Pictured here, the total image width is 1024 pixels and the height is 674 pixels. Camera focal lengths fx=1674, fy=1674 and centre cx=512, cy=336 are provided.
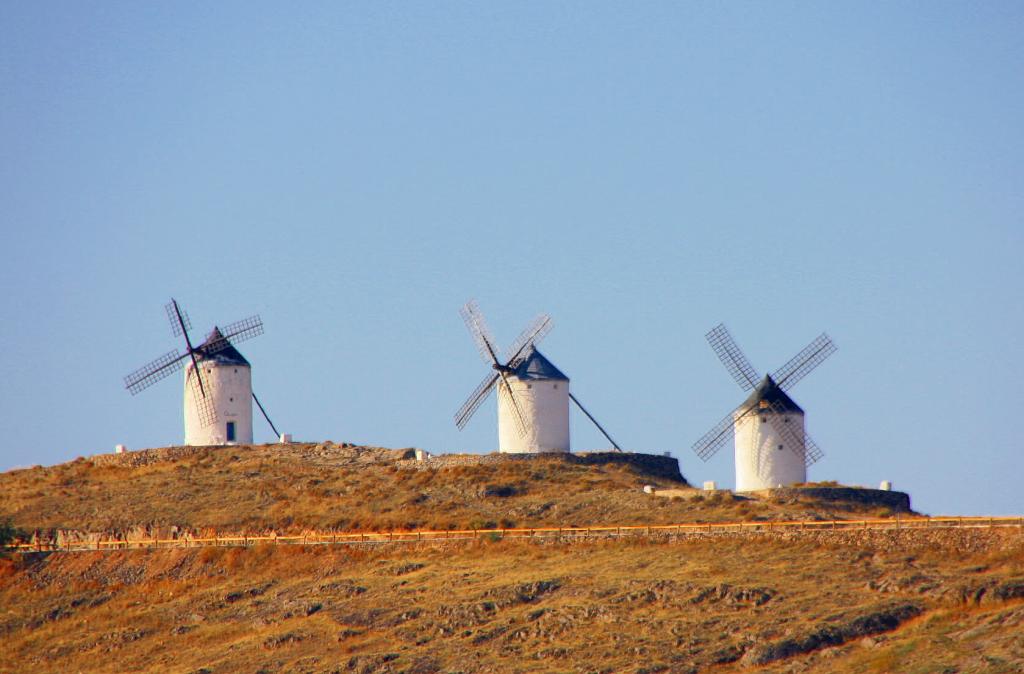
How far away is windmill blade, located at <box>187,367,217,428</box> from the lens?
234 feet

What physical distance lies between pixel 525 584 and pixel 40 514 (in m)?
24.3

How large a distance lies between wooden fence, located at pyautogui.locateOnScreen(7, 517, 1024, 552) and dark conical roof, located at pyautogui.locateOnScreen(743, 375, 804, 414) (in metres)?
9.19

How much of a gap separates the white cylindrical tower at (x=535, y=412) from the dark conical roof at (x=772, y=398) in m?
8.20

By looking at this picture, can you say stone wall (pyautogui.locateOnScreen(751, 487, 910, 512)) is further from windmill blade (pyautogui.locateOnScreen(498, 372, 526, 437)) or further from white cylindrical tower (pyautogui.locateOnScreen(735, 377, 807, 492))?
windmill blade (pyautogui.locateOnScreen(498, 372, 526, 437))

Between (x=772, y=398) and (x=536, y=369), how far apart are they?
1016 cm

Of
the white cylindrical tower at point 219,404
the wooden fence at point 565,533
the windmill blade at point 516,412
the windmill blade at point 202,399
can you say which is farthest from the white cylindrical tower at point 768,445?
the windmill blade at point 202,399

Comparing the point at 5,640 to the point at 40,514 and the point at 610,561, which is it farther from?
the point at 610,561

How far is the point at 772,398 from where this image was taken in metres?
61.0

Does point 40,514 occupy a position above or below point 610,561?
above

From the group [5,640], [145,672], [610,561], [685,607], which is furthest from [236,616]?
[685,607]

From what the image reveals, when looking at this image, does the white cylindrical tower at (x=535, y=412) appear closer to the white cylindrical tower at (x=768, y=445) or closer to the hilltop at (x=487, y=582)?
the hilltop at (x=487, y=582)

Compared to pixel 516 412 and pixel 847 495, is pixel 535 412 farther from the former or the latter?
pixel 847 495

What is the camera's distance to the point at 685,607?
42844 mm

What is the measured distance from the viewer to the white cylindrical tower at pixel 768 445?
6003 centimetres
